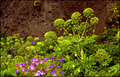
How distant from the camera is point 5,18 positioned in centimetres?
579

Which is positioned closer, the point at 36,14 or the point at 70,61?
the point at 70,61

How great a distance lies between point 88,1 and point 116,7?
141 cm

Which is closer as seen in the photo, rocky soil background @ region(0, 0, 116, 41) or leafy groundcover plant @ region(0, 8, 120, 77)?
leafy groundcover plant @ region(0, 8, 120, 77)

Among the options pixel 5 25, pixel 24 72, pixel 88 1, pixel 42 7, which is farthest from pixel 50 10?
pixel 24 72

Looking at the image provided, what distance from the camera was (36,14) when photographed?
5.55 m

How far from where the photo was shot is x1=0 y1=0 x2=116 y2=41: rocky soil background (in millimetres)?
5496

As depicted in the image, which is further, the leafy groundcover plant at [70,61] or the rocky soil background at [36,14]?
the rocky soil background at [36,14]

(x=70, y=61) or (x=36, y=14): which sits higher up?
(x=36, y=14)

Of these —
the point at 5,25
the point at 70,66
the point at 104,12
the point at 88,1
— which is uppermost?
the point at 88,1

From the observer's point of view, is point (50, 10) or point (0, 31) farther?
point (0, 31)

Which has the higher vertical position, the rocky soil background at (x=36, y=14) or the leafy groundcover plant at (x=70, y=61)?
the rocky soil background at (x=36, y=14)

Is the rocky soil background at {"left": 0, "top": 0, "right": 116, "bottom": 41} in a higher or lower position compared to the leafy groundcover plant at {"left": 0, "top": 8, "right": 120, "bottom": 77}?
higher

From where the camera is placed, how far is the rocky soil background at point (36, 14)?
550cm

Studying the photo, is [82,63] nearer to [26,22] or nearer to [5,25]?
[26,22]
